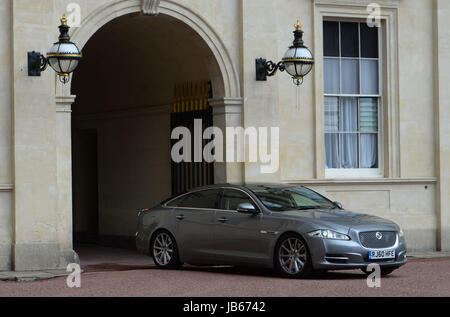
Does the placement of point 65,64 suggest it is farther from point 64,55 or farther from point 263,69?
point 263,69

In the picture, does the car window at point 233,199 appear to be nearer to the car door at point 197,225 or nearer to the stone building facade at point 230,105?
the car door at point 197,225

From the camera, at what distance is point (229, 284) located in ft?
42.3

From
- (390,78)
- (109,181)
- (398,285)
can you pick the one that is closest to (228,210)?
(398,285)

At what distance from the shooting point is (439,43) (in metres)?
19.4

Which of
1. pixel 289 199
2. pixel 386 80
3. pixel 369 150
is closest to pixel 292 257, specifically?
pixel 289 199

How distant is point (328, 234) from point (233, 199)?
2.13 metres

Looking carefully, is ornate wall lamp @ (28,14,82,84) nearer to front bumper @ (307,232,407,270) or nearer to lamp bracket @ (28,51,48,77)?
lamp bracket @ (28,51,48,77)

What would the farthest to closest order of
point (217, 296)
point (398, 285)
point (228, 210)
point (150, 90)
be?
1. point (150, 90)
2. point (228, 210)
3. point (398, 285)
4. point (217, 296)

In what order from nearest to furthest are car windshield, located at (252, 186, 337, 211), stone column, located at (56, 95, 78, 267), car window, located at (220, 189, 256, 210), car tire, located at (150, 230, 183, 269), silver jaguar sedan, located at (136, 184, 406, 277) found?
silver jaguar sedan, located at (136, 184, 406, 277), car windshield, located at (252, 186, 337, 211), car window, located at (220, 189, 256, 210), car tire, located at (150, 230, 183, 269), stone column, located at (56, 95, 78, 267)

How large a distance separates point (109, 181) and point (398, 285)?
11.0 meters

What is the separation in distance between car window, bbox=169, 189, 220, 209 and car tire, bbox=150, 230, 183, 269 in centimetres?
54

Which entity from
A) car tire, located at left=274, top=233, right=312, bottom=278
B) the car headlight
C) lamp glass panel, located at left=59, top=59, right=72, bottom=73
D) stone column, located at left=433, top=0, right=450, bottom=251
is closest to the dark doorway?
stone column, located at left=433, top=0, right=450, bottom=251

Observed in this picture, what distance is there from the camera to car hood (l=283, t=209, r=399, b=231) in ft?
44.4

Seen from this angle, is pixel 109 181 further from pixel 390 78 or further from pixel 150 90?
pixel 390 78
